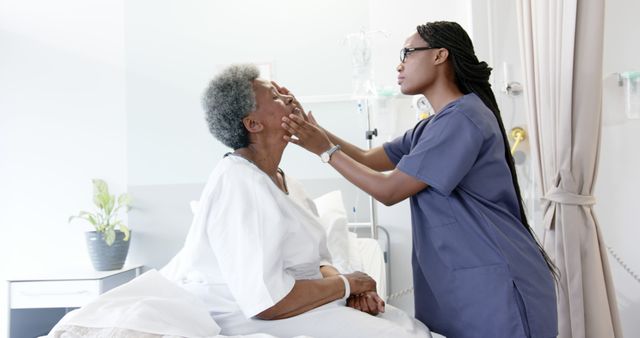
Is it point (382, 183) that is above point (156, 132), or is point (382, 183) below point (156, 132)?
below

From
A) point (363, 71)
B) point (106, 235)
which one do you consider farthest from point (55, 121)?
point (363, 71)

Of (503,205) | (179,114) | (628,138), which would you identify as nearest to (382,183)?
(503,205)

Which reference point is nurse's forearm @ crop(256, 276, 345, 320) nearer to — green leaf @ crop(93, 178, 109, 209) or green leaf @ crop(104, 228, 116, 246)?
green leaf @ crop(104, 228, 116, 246)

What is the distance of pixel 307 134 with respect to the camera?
135 centimetres

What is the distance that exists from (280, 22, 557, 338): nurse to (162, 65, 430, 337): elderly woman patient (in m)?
0.12

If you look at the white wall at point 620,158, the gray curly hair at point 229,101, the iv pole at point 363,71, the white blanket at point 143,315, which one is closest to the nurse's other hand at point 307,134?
the gray curly hair at point 229,101

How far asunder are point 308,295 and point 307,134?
16.8 inches

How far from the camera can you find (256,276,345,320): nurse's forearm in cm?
108

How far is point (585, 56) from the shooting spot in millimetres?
1870

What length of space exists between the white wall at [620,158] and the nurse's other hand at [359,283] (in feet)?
4.90

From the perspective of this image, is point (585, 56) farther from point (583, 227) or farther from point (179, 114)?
point (179, 114)

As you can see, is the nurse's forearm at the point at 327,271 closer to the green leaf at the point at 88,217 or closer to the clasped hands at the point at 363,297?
the clasped hands at the point at 363,297

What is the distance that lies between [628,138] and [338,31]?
1487mm

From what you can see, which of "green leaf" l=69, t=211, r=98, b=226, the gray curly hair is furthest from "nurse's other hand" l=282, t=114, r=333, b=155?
"green leaf" l=69, t=211, r=98, b=226
